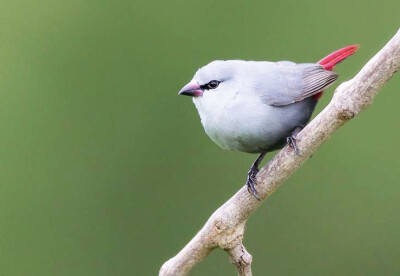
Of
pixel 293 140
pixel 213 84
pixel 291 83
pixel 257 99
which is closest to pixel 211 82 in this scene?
pixel 213 84

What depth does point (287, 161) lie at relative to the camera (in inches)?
134

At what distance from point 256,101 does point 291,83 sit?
0.21 metres

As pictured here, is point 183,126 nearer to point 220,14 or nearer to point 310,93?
point 220,14

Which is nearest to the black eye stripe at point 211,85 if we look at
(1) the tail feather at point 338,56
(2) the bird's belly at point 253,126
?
(2) the bird's belly at point 253,126

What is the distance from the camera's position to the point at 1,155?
6148 millimetres

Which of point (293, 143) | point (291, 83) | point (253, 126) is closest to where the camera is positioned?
point (293, 143)

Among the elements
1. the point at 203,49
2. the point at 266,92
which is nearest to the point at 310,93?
the point at 266,92

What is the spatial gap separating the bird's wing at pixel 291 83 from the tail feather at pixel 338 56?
0.16 feet

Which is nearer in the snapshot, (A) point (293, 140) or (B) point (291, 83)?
(A) point (293, 140)

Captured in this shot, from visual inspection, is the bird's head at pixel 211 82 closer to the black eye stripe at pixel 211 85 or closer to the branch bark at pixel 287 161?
the black eye stripe at pixel 211 85

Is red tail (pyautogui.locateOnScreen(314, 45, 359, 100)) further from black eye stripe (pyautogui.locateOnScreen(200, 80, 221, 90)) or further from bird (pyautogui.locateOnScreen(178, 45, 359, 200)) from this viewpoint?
black eye stripe (pyautogui.locateOnScreen(200, 80, 221, 90))

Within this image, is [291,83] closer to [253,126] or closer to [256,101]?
[256,101]

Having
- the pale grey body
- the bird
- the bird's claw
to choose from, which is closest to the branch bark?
the bird's claw

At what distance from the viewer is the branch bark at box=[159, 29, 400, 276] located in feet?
10.1
